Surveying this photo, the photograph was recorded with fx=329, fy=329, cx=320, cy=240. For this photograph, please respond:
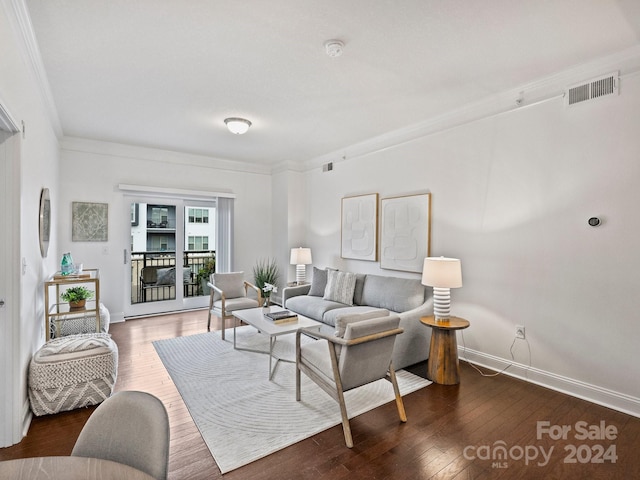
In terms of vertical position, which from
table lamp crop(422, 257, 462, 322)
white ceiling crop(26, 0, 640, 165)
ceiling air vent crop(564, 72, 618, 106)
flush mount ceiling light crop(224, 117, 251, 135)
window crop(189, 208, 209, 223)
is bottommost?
table lamp crop(422, 257, 462, 322)

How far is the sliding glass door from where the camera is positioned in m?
5.64

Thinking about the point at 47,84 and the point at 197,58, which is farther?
the point at 47,84

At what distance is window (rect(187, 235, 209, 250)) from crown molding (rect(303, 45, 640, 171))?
11.1ft

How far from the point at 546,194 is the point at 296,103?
2.73 metres

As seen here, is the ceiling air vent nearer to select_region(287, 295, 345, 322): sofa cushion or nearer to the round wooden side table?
the round wooden side table

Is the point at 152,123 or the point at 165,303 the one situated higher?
the point at 152,123

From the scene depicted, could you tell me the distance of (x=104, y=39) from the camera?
250cm

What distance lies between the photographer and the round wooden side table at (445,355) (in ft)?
10.5

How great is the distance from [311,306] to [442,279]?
1.93 m

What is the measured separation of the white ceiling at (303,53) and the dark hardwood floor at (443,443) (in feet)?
9.57

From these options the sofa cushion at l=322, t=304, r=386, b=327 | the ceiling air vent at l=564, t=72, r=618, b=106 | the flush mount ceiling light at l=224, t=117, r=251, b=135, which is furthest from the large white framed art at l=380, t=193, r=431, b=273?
the flush mount ceiling light at l=224, t=117, r=251, b=135

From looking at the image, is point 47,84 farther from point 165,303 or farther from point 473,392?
point 473,392

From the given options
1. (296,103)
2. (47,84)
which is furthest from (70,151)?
(296,103)

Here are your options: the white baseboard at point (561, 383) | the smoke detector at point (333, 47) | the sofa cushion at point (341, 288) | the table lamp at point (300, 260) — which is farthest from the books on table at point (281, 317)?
the smoke detector at point (333, 47)
